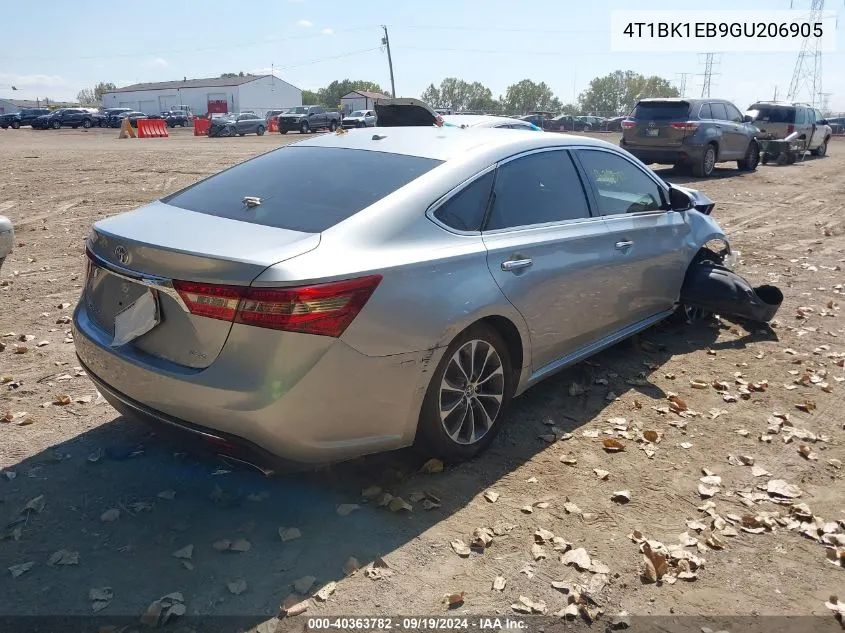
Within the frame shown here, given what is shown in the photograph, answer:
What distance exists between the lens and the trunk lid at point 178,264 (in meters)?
2.95

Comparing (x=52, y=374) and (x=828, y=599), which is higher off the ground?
(x=52, y=374)

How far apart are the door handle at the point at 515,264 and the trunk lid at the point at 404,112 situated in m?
9.79

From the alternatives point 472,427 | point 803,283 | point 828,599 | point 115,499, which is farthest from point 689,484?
point 803,283

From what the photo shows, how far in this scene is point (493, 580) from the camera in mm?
2951

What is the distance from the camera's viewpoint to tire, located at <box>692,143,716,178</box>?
1708 centimetres

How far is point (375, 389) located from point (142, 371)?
1023 mm

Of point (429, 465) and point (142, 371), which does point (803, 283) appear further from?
point (142, 371)

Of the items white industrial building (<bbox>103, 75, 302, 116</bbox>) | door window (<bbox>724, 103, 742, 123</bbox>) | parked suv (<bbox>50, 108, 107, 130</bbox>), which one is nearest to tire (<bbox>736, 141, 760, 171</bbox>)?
door window (<bbox>724, 103, 742, 123</bbox>)

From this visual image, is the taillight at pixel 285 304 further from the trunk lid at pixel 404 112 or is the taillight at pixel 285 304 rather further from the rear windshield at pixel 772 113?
the rear windshield at pixel 772 113

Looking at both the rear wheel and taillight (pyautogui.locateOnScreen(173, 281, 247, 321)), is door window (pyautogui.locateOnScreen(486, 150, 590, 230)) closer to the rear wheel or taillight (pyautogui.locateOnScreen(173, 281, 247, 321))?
taillight (pyautogui.locateOnScreen(173, 281, 247, 321))

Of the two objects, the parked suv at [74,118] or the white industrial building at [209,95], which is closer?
the parked suv at [74,118]

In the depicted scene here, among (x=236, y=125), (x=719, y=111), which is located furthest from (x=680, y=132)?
(x=236, y=125)

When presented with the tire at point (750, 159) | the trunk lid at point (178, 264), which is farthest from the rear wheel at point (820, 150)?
the trunk lid at point (178, 264)

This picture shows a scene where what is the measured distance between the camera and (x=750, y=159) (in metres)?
19.4
